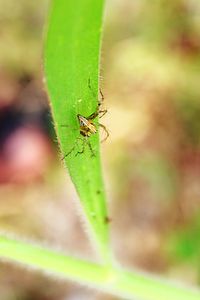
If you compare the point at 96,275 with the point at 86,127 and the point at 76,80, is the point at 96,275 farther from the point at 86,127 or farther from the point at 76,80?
the point at 76,80

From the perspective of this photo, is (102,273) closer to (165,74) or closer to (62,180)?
(62,180)

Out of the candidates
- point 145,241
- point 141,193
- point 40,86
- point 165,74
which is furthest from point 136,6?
point 145,241

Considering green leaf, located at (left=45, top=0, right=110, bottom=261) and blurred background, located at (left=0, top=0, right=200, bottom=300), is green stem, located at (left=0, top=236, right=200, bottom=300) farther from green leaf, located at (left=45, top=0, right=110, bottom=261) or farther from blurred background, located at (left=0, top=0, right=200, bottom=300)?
blurred background, located at (left=0, top=0, right=200, bottom=300)

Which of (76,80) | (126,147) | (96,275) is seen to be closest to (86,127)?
(76,80)

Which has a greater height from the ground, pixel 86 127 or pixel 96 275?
pixel 86 127

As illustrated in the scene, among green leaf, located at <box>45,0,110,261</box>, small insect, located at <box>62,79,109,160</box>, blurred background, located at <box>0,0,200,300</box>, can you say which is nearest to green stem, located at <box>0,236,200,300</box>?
green leaf, located at <box>45,0,110,261</box>

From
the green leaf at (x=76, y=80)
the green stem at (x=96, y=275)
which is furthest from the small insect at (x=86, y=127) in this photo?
the green stem at (x=96, y=275)
